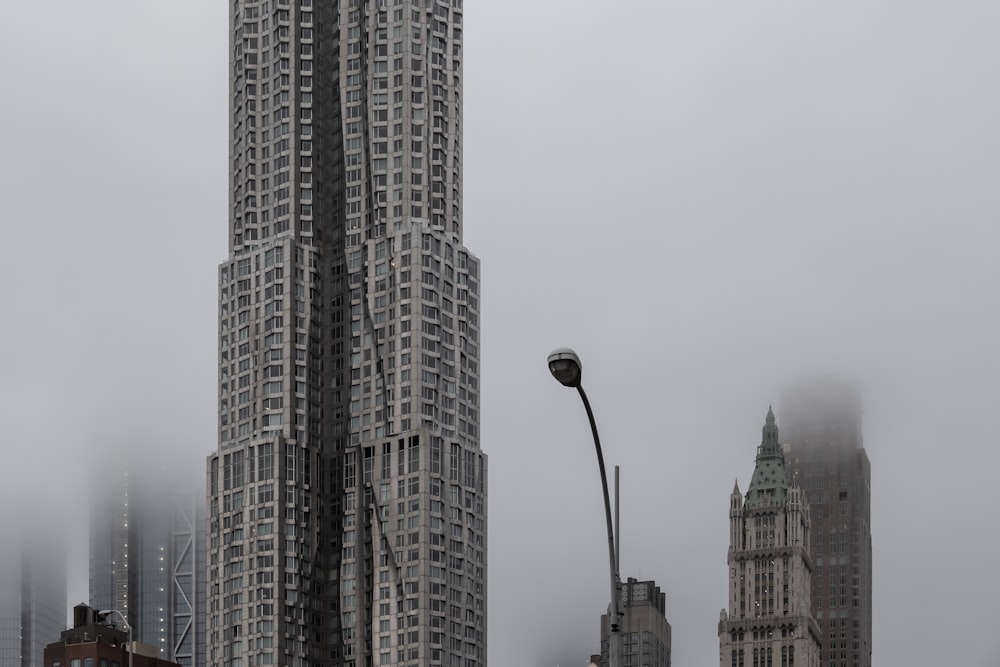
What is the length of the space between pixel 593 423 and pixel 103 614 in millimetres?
47781

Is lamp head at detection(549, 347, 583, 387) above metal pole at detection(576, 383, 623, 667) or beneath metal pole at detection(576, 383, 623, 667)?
above

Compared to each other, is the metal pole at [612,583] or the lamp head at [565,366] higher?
the lamp head at [565,366]

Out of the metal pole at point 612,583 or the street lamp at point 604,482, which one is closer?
the street lamp at point 604,482

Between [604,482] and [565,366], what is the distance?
317 centimetres

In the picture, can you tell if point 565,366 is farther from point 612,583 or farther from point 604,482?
point 612,583

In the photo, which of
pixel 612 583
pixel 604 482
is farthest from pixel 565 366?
pixel 612 583

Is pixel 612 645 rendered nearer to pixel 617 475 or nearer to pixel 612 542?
pixel 612 542

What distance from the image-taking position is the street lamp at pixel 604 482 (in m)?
33.8

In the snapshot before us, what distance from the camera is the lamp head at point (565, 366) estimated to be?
110 feet

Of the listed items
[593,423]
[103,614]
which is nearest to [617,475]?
[593,423]

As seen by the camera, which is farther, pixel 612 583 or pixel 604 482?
pixel 612 583

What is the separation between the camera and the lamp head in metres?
33.7

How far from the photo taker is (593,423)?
36375 mm

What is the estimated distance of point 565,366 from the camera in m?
33.8
